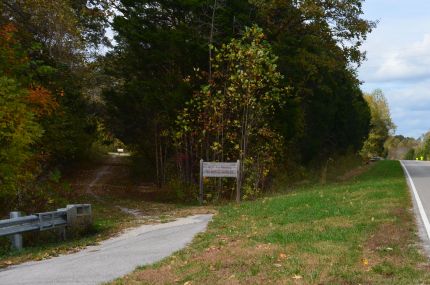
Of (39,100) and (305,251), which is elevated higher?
(39,100)

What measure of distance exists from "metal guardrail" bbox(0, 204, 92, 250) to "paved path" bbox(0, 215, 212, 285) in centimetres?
130

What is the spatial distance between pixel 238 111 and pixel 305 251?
14568 mm

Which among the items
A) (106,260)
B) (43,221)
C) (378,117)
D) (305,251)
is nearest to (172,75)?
(43,221)

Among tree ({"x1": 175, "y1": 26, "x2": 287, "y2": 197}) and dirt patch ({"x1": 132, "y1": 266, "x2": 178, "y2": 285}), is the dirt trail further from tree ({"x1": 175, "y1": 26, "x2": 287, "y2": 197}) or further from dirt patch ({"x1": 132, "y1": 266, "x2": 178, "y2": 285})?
dirt patch ({"x1": 132, "y1": 266, "x2": 178, "y2": 285})

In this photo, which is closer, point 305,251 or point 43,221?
point 305,251

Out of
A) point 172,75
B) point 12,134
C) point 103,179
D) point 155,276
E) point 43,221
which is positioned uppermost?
point 172,75

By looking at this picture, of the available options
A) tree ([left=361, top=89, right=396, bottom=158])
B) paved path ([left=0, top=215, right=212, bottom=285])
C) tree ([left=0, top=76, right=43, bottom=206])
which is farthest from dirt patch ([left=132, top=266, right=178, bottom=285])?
tree ([left=361, top=89, right=396, bottom=158])

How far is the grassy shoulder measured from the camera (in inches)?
280

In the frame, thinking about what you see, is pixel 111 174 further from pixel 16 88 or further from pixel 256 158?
pixel 16 88

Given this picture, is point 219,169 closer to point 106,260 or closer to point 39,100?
point 39,100

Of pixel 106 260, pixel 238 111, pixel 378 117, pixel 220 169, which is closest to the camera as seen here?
pixel 106 260

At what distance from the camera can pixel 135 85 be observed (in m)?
24.8

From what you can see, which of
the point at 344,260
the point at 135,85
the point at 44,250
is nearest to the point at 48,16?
the point at 135,85

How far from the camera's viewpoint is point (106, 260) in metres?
9.48
